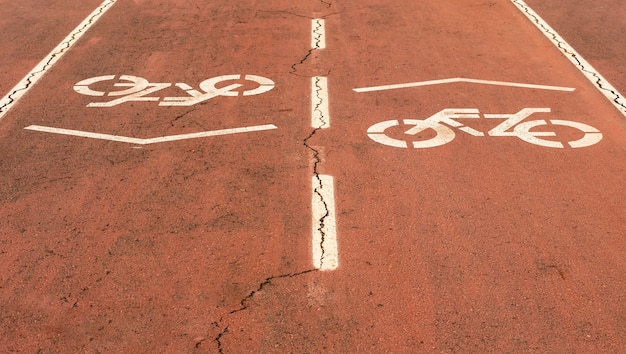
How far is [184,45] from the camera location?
13.6 m

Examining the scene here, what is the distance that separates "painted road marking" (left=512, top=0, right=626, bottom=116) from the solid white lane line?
383 centimetres

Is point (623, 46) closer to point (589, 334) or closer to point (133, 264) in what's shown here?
point (589, 334)

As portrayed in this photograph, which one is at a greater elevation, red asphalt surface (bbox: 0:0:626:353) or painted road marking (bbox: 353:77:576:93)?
red asphalt surface (bbox: 0:0:626:353)

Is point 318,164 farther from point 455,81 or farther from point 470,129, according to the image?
point 455,81

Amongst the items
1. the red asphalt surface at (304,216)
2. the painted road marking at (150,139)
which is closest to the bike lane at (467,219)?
the red asphalt surface at (304,216)

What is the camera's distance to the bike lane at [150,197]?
6480mm

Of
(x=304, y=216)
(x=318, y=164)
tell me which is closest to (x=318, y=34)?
(x=318, y=164)

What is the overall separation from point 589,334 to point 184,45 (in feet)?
29.7

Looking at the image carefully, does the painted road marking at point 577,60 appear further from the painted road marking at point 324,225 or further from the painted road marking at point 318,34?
the painted road marking at point 324,225

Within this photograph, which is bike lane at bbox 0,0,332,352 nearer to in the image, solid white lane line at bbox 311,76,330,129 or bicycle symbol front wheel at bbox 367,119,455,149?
solid white lane line at bbox 311,76,330,129

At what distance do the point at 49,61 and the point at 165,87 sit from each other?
101 inches

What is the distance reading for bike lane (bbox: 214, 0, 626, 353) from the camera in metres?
6.25

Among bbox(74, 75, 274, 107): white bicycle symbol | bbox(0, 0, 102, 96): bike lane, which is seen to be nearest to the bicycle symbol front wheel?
bbox(74, 75, 274, 107): white bicycle symbol

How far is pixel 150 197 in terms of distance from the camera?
8.33 m
